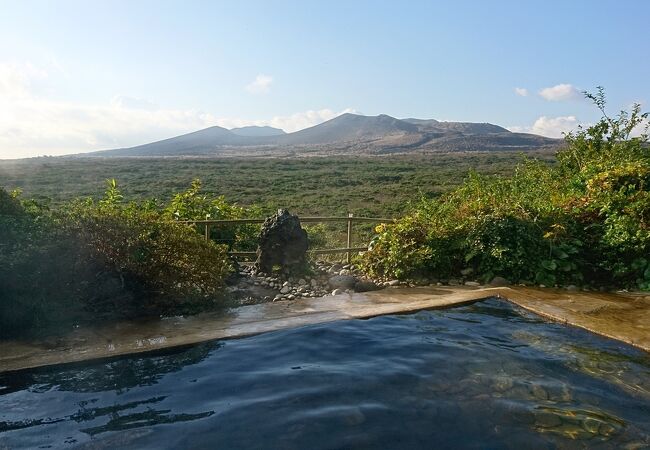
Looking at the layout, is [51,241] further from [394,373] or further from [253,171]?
[253,171]

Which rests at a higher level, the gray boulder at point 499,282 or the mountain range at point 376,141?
the mountain range at point 376,141

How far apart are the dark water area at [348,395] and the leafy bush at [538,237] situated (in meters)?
2.81

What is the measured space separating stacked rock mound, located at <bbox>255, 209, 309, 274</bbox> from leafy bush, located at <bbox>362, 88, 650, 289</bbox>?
140 cm

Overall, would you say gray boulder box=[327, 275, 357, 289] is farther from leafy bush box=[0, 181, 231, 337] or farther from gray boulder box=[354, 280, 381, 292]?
leafy bush box=[0, 181, 231, 337]

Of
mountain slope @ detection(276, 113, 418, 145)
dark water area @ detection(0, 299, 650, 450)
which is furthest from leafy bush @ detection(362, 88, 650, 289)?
mountain slope @ detection(276, 113, 418, 145)

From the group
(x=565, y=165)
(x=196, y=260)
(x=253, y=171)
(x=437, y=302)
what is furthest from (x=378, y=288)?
(x=253, y=171)

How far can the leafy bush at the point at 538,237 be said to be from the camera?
885 cm

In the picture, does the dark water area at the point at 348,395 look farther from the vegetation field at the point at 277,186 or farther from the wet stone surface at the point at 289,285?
the vegetation field at the point at 277,186

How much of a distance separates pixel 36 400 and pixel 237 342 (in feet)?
6.63

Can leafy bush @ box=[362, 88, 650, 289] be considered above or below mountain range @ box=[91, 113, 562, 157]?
below

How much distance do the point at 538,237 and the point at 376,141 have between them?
131 m

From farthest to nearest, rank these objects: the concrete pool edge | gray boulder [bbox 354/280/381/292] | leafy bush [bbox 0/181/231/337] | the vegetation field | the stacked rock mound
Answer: the vegetation field → the stacked rock mound → gray boulder [bbox 354/280/381/292] → leafy bush [bbox 0/181/231/337] → the concrete pool edge

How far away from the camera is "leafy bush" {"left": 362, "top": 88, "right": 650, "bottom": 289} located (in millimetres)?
8852

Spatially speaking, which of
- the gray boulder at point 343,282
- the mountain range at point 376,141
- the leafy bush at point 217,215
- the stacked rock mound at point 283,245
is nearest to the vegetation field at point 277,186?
the leafy bush at point 217,215
